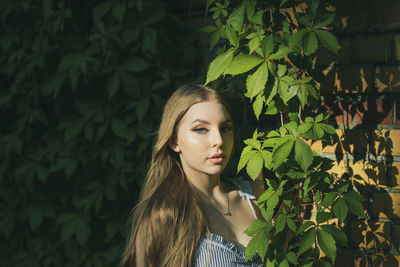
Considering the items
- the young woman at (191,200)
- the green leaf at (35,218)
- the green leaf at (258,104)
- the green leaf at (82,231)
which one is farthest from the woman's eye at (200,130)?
the green leaf at (35,218)

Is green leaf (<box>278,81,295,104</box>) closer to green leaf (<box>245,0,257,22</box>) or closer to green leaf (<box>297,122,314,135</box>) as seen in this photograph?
green leaf (<box>297,122,314,135</box>)

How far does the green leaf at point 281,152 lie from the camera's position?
108 cm

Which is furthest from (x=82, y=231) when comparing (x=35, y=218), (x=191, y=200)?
(x=191, y=200)

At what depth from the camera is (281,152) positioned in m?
1.09

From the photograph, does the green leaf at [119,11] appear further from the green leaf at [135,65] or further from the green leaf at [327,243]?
the green leaf at [327,243]

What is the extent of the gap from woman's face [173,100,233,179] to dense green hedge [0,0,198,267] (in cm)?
42

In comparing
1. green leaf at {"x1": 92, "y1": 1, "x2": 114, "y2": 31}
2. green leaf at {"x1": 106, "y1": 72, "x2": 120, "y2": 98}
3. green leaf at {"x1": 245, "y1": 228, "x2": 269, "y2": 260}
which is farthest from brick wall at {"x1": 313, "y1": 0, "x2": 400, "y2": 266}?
green leaf at {"x1": 92, "y1": 1, "x2": 114, "y2": 31}

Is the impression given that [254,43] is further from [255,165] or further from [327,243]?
[327,243]

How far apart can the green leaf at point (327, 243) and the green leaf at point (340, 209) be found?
7 cm

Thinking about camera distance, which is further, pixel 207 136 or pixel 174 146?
pixel 174 146

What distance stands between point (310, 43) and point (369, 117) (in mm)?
406

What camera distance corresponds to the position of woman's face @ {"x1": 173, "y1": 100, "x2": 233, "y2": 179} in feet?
4.35

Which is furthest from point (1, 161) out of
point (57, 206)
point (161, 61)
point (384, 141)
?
point (384, 141)

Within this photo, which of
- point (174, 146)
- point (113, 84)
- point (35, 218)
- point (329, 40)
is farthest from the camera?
point (35, 218)
